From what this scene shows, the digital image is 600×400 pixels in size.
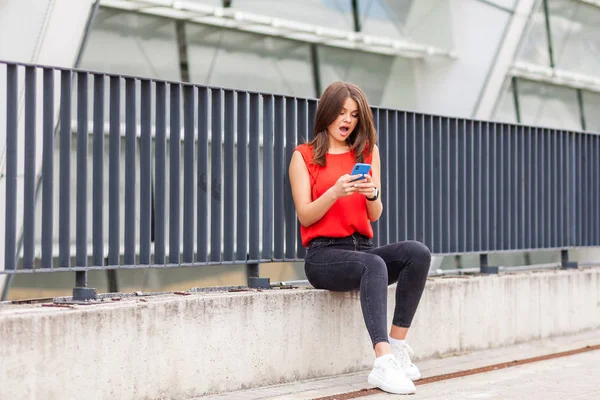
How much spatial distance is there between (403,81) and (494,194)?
19.6 ft

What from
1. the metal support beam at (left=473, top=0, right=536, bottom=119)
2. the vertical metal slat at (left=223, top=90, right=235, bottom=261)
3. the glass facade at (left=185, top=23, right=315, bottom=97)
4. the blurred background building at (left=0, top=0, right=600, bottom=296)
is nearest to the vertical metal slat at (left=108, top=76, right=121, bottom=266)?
the vertical metal slat at (left=223, top=90, right=235, bottom=261)

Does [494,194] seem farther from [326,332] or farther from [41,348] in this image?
[41,348]

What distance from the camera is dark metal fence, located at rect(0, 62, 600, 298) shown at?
458 centimetres

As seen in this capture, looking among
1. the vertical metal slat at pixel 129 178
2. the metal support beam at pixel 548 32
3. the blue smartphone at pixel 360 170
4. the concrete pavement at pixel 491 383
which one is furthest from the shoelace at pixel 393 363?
the metal support beam at pixel 548 32

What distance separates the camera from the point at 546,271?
7688 millimetres

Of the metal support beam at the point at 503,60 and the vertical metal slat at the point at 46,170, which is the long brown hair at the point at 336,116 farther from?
the metal support beam at the point at 503,60

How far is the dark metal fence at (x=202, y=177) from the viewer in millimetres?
4582

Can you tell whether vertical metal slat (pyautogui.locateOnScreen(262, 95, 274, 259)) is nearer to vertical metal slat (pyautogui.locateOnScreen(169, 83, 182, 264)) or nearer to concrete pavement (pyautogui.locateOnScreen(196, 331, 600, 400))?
vertical metal slat (pyautogui.locateOnScreen(169, 83, 182, 264))

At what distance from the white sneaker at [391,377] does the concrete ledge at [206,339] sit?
0.56 meters

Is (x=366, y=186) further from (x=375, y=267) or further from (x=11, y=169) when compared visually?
(x=11, y=169)

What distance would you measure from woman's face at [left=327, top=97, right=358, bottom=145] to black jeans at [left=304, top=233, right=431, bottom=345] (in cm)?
56

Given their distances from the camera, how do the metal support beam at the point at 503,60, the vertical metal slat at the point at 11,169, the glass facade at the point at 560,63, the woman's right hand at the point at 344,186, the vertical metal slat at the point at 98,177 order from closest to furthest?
the vertical metal slat at the point at 11,169
the vertical metal slat at the point at 98,177
the woman's right hand at the point at 344,186
the metal support beam at the point at 503,60
the glass facade at the point at 560,63

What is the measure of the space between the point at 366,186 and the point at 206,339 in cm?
110

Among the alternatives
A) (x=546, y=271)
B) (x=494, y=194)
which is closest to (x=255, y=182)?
(x=494, y=194)
